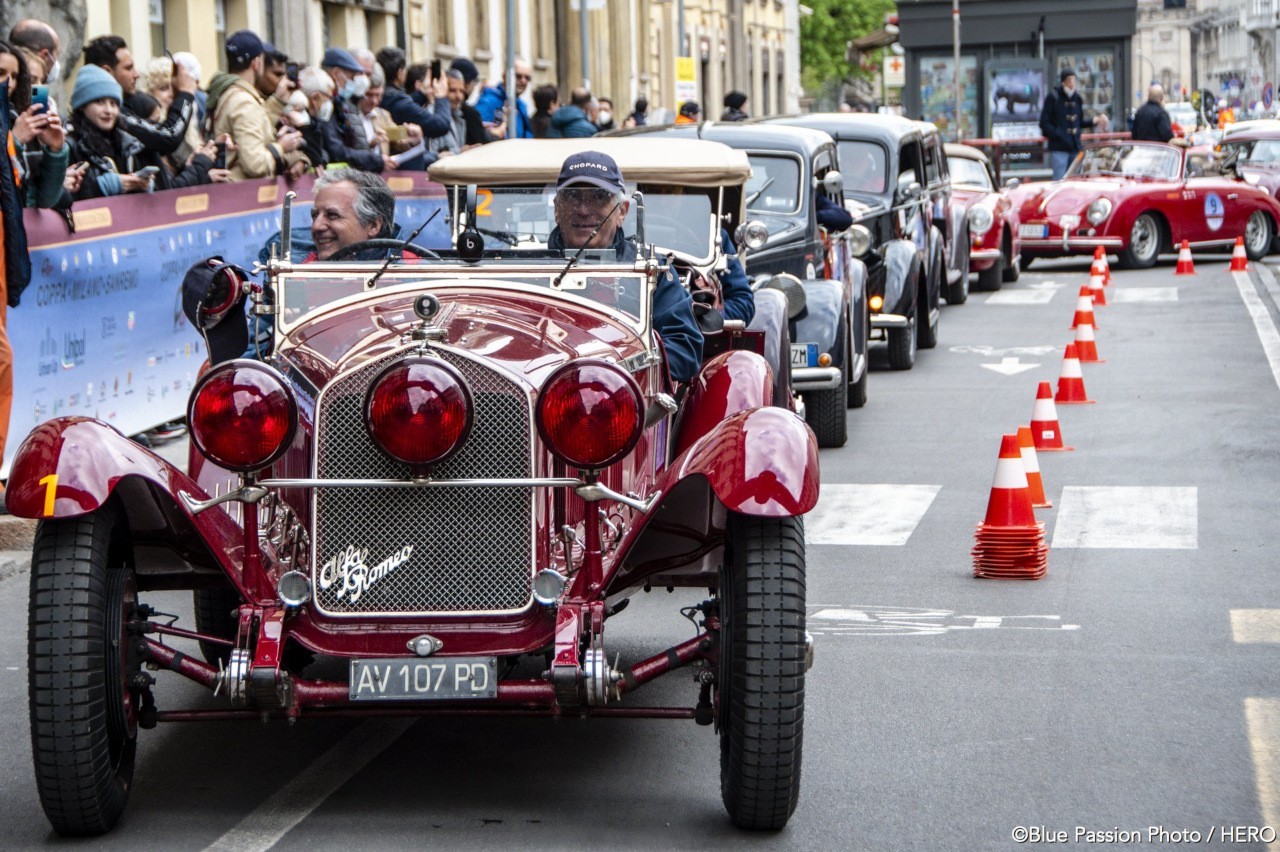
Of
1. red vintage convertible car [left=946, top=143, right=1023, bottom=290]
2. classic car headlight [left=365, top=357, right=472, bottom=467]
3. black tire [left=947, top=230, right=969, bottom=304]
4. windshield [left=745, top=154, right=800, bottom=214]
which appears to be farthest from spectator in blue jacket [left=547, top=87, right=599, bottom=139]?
classic car headlight [left=365, top=357, right=472, bottom=467]

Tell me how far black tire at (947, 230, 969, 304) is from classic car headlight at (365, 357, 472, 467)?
1605 centimetres

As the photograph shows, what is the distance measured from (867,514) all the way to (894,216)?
278 inches

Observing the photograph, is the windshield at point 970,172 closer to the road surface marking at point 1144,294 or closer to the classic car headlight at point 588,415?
the road surface marking at point 1144,294

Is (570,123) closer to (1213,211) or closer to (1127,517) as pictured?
(1213,211)

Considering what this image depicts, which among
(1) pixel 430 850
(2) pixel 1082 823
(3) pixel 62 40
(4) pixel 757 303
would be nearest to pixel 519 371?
(1) pixel 430 850

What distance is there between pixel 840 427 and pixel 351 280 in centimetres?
635

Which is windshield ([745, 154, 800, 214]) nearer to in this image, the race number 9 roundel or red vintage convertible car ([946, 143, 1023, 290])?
red vintage convertible car ([946, 143, 1023, 290])

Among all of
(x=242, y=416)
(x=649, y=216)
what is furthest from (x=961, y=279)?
(x=242, y=416)

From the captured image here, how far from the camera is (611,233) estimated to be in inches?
283

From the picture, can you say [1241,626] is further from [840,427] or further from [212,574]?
[840,427]

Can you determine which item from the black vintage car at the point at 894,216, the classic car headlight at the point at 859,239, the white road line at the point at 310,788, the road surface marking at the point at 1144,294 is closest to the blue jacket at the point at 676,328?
the white road line at the point at 310,788

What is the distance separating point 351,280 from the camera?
21.1ft

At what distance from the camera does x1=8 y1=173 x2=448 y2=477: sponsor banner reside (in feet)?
34.4

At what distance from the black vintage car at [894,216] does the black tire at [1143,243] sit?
7.56 metres
